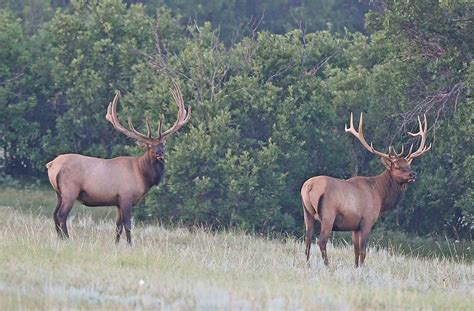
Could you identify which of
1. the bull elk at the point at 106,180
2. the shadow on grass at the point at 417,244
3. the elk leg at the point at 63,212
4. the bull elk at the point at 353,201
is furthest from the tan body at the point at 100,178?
the shadow on grass at the point at 417,244

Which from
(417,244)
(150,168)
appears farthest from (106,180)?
(417,244)

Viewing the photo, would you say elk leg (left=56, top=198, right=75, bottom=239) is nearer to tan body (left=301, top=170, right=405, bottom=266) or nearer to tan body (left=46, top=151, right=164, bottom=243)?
tan body (left=46, top=151, right=164, bottom=243)

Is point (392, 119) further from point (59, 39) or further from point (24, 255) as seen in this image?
point (24, 255)

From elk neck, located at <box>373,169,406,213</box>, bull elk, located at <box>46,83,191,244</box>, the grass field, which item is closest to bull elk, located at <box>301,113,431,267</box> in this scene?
elk neck, located at <box>373,169,406,213</box>

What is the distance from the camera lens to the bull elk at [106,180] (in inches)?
642

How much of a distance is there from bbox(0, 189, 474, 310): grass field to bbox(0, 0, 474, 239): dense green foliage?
5621 mm

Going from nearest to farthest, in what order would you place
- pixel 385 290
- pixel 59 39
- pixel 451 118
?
pixel 385 290, pixel 451 118, pixel 59 39

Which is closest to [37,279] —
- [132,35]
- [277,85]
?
[277,85]

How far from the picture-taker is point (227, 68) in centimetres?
2481

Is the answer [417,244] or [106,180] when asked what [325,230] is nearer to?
[106,180]

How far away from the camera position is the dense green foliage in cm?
2189

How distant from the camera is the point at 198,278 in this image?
12.0m

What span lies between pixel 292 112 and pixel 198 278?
12922mm

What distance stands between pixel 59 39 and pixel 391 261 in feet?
49.2
